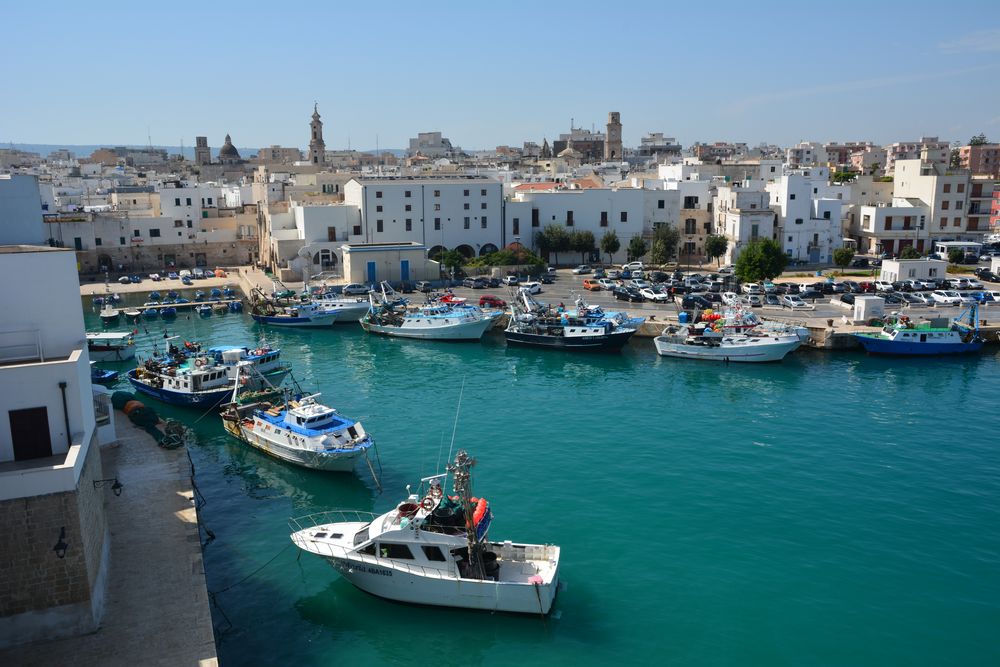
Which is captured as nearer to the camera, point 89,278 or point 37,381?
point 37,381

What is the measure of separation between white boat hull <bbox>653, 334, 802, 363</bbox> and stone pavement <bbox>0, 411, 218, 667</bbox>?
21670mm

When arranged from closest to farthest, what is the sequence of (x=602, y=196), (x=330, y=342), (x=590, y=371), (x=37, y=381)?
(x=37, y=381) < (x=590, y=371) < (x=330, y=342) < (x=602, y=196)

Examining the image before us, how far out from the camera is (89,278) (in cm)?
5491

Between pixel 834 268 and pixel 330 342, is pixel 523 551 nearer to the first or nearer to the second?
pixel 330 342

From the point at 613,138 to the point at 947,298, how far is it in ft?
305

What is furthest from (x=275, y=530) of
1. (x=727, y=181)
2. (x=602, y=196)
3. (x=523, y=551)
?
(x=727, y=181)

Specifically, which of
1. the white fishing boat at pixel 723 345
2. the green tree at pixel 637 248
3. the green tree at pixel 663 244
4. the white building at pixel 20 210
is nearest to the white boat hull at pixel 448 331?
the white fishing boat at pixel 723 345

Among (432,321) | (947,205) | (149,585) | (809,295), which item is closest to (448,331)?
(432,321)

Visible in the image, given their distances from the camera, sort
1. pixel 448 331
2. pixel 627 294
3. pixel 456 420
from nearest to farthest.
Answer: pixel 456 420, pixel 448 331, pixel 627 294

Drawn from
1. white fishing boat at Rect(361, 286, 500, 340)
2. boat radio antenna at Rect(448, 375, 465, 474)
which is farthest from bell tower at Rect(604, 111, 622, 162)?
boat radio antenna at Rect(448, 375, 465, 474)

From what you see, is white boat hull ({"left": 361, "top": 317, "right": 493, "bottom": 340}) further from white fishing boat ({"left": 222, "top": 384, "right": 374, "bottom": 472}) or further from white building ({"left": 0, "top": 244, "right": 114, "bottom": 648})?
white building ({"left": 0, "top": 244, "right": 114, "bottom": 648})

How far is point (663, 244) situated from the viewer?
51344 millimetres

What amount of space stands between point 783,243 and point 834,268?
3.50m

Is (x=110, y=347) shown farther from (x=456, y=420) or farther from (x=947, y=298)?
(x=947, y=298)
